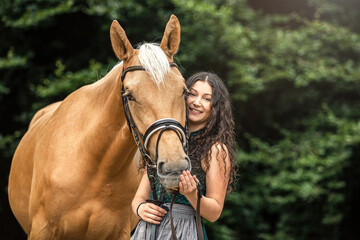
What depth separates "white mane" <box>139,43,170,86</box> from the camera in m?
1.94

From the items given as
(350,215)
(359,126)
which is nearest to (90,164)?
(359,126)

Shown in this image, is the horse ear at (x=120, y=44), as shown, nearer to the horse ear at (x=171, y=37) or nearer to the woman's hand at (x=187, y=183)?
the horse ear at (x=171, y=37)

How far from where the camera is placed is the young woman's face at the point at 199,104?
2.19 meters

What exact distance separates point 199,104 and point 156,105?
0.37 meters

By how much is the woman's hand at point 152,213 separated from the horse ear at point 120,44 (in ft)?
2.72

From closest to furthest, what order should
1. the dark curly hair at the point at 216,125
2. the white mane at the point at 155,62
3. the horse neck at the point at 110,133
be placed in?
1. the white mane at the point at 155,62
2. the dark curly hair at the point at 216,125
3. the horse neck at the point at 110,133

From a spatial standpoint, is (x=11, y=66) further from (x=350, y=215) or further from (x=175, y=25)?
(x=350, y=215)

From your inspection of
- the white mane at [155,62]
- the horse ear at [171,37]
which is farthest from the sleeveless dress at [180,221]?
the horse ear at [171,37]

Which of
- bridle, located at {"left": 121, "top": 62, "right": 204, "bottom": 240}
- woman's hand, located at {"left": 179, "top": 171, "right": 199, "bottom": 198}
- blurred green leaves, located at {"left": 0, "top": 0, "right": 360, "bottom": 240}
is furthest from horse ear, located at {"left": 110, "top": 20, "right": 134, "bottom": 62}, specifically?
blurred green leaves, located at {"left": 0, "top": 0, "right": 360, "bottom": 240}

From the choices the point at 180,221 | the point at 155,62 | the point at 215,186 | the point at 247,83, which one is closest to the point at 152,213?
the point at 180,221

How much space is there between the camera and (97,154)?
2422 millimetres

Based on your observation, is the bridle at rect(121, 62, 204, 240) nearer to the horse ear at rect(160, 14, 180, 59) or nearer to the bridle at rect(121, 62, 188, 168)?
the bridle at rect(121, 62, 188, 168)

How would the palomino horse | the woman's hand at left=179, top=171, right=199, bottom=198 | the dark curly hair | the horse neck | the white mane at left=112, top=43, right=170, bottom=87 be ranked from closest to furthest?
the woman's hand at left=179, top=171, right=199, bottom=198 < the white mane at left=112, top=43, right=170, bottom=87 < the palomino horse < the dark curly hair < the horse neck

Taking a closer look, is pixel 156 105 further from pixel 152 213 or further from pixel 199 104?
pixel 152 213
